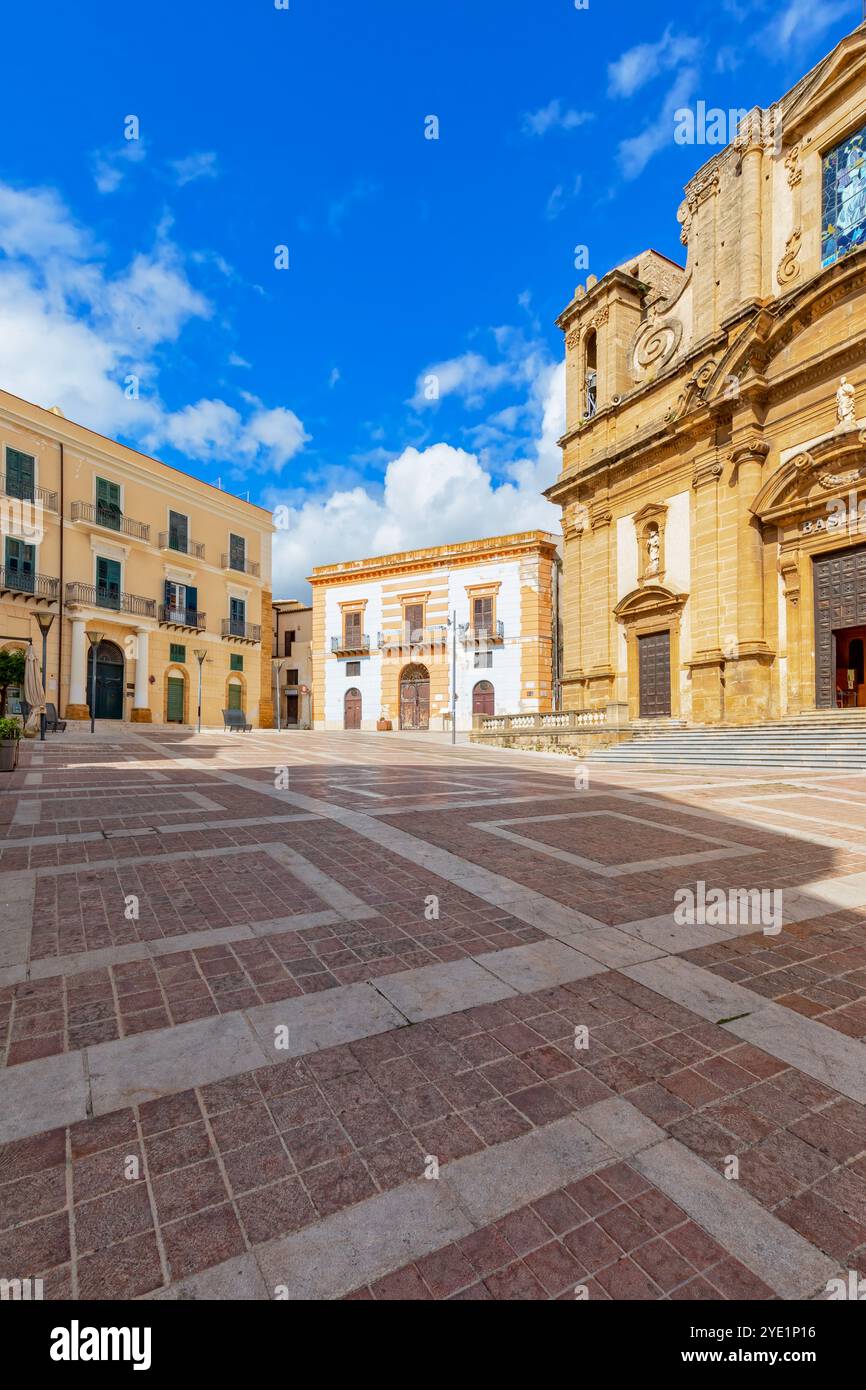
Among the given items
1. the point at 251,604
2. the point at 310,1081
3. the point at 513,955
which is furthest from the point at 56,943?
the point at 251,604

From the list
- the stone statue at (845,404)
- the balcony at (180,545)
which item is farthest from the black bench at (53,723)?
the stone statue at (845,404)

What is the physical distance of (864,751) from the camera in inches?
500

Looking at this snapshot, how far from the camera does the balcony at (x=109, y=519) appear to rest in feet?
83.2

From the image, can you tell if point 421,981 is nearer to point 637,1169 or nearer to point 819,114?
point 637,1169

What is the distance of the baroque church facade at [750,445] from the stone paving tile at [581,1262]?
1742 cm

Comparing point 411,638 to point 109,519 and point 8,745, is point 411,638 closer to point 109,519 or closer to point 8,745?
point 109,519

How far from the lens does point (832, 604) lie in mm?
16500

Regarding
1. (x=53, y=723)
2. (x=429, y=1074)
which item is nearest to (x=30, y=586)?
(x=53, y=723)

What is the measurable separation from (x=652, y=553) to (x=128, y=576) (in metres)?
22.3

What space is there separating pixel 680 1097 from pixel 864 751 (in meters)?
13.3

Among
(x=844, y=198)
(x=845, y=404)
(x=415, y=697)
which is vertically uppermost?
(x=844, y=198)

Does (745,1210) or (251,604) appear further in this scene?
(251,604)

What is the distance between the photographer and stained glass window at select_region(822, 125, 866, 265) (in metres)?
16.2

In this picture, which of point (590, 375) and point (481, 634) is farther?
point (481, 634)
